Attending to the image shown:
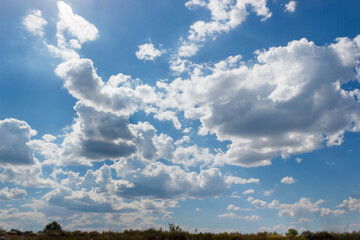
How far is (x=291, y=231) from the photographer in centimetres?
2542

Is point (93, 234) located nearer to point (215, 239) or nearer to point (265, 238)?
point (215, 239)

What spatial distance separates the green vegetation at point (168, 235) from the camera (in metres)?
24.5

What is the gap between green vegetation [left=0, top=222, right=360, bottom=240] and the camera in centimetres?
2452

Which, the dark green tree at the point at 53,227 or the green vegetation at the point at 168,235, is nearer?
the green vegetation at the point at 168,235

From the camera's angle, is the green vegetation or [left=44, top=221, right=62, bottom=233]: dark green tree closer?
the green vegetation

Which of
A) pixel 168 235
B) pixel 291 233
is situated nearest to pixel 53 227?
pixel 168 235

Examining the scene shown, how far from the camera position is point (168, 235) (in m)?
25.9

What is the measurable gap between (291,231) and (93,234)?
20.9m

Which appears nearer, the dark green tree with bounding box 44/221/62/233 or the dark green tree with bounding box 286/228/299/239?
the dark green tree with bounding box 286/228/299/239

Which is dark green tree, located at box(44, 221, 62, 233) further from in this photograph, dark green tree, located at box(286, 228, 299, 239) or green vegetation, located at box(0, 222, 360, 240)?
dark green tree, located at box(286, 228, 299, 239)

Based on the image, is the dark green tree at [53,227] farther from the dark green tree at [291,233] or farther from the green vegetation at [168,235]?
the dark green tree at [291,233]

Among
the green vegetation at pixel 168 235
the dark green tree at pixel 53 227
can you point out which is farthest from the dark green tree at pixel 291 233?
the dark green tree at pixel 53 227

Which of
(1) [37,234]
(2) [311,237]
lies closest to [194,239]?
(2) [311,237]

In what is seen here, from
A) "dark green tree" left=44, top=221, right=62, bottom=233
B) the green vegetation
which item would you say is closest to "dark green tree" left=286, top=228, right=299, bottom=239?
the green vegetation
